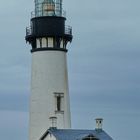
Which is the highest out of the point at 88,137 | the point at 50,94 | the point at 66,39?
the point at 66,39

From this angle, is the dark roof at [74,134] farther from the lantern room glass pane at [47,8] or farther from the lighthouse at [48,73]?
the lantern room glass pane at [47,8]

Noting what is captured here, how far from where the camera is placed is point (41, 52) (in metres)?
52.2

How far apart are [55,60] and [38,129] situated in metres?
4.10

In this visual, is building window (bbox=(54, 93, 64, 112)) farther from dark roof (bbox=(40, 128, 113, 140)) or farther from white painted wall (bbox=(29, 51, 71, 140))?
dark roof (bbox=(40, 128, 113, 140))

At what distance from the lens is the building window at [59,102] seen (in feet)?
171

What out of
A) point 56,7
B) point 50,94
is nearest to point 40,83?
point 50,94

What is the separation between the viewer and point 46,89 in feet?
170

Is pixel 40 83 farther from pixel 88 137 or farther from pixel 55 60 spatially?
pixel 88 137

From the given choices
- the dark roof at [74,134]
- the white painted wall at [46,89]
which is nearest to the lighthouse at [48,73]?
the white painted wall at [46,89]

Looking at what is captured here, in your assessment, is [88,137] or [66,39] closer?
[88,137]

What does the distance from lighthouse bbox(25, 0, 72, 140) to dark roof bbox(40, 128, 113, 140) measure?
1.18m

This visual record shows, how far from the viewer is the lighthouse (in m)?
51.8

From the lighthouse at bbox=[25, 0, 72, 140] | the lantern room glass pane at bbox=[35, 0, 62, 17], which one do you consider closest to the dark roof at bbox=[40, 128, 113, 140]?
the lighthouse at bbox=[25, 0, 72, 140]

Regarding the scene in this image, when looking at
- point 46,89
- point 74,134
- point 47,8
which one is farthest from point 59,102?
point 47,8
